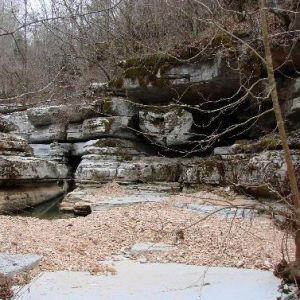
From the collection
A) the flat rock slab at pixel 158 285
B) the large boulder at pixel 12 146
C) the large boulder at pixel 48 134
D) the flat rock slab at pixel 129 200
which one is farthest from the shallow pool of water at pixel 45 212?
the flat rock slab at pixel 158 285

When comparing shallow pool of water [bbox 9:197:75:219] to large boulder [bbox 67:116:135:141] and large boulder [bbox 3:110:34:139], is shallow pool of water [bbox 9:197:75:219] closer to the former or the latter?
large boulder [bbox 67:116:135:141]

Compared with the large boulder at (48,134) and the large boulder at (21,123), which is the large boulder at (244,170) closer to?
the large boulder at (48,134)

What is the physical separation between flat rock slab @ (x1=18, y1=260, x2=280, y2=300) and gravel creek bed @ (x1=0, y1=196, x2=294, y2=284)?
1.01 ft

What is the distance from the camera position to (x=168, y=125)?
32.1ft

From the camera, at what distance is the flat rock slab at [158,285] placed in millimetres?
3307

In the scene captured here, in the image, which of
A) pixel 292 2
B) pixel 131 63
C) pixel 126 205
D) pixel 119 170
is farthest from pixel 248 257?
pixel 131 63

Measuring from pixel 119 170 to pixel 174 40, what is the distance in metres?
4.09

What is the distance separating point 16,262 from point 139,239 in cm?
177

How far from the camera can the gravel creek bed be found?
4.47m

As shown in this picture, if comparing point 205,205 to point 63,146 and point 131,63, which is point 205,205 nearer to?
point 131,63

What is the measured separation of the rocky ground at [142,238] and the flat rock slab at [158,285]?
0.99 feet

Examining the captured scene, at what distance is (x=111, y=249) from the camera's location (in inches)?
200

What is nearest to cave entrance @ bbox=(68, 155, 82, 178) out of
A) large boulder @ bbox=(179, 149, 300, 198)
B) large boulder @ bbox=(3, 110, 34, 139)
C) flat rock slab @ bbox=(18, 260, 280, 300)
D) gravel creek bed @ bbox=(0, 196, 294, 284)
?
large boulder @ bbox=(3, 110, 34, 139)

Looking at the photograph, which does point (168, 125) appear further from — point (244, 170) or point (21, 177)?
point (21, 177)
